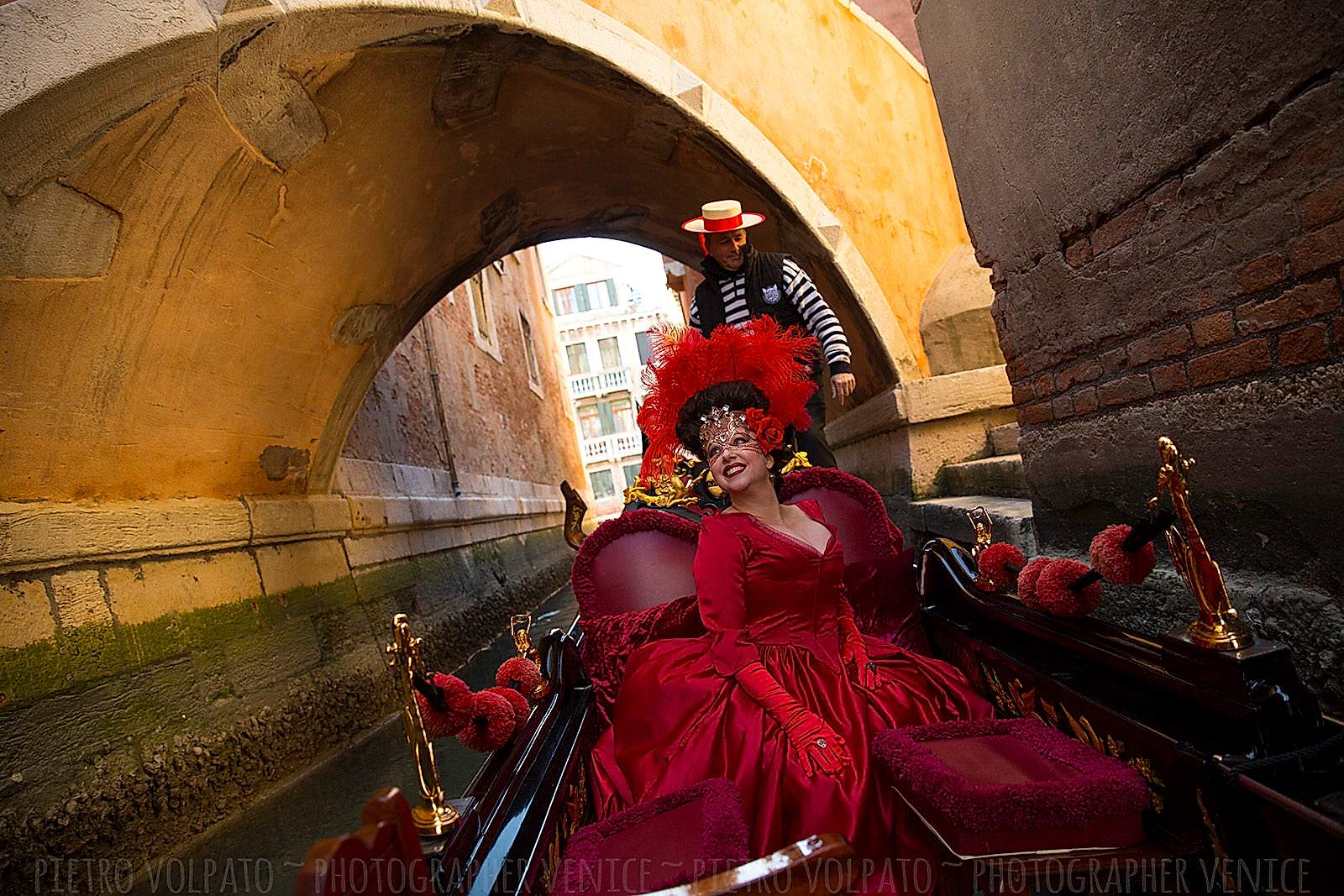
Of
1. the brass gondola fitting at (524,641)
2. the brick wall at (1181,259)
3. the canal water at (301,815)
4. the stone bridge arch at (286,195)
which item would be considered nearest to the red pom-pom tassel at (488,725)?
the brass gondola fitting at (524,641)

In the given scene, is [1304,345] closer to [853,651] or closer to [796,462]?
[853,651]

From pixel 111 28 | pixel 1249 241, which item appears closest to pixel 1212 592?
pixel 1249 241

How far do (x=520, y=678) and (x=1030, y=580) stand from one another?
1051 millimetres

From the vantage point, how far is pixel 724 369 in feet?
6.67

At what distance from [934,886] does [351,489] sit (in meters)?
4.58

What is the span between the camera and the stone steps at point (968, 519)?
268cm

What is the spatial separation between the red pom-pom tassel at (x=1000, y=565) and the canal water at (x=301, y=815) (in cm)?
125

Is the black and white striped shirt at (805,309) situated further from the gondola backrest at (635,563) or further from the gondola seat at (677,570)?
the gondola backrest at (635,563)

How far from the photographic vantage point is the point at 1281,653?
105 cm

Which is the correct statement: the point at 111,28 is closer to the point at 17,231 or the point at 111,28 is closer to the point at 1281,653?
the point at 17,231

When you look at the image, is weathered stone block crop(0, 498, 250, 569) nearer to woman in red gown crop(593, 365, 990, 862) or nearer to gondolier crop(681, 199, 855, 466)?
woman in red gown crop(593, 365, 990, 862)

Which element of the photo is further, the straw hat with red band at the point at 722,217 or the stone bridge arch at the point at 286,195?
the straw hat with red band at the point at 722,217

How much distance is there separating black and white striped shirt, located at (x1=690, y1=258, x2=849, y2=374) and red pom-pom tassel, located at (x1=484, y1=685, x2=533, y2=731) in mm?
2208

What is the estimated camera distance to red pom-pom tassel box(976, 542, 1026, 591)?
1.75m
